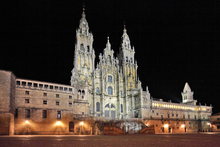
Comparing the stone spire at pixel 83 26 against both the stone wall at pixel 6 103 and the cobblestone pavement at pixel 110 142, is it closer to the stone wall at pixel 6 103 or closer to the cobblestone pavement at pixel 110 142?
the stone wall at pixel 6 103

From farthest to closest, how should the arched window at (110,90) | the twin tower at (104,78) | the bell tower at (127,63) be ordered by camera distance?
the bell tower at (127,63), the arched window at (110,90), the twin tower at (104,78)

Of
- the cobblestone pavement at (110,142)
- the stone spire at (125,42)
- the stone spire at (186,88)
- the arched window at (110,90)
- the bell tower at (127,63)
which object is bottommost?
the cobblestone pavement at (110,142)

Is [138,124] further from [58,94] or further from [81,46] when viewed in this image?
[81,46]

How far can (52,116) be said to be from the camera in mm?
54688

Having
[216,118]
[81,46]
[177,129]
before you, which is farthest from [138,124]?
[216,118]

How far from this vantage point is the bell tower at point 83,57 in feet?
232

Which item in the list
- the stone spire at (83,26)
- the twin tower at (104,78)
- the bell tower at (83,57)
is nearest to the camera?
the bell tower at (83,57)

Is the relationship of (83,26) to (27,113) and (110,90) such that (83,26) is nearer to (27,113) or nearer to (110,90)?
(110,90)

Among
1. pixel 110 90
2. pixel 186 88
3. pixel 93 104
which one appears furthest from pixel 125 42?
pixel 186 88

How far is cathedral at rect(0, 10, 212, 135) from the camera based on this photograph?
51.4 m

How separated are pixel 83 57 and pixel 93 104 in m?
15.5

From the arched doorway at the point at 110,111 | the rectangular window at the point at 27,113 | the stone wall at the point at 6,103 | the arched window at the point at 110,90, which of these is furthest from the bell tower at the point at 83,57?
the stone wall at the point at 6,103

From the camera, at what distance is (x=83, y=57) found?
7425 centimetres

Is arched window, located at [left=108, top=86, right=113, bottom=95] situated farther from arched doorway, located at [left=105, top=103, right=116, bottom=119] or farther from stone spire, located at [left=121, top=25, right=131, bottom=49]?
stone spire, located at [left=121, top=25, right=131, bottom=49]
